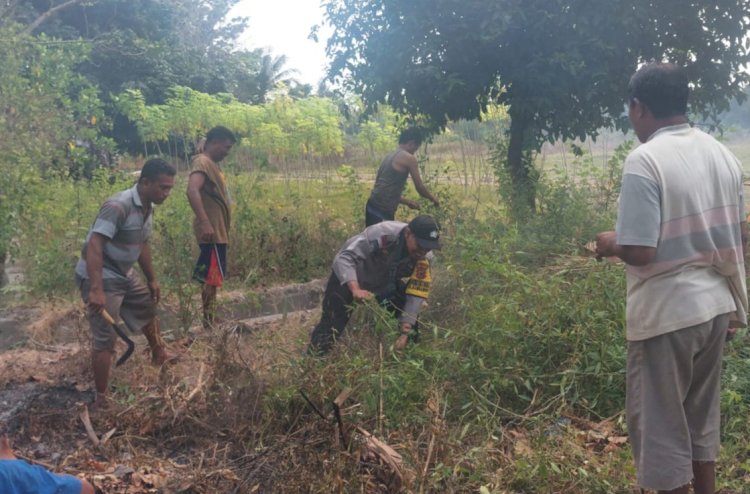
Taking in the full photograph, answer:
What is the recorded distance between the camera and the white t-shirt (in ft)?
8.19

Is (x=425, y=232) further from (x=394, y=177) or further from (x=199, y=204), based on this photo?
(x=394, y=177)

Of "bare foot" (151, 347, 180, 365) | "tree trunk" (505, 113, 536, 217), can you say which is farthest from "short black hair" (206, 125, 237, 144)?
"tree trunk" (505, 113, 536, 217)

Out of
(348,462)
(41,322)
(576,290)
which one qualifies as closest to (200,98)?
(41,322)

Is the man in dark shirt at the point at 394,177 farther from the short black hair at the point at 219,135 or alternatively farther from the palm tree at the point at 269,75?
the palm tree at the point at 269,75

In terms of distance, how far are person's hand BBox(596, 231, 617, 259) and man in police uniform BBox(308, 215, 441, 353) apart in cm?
169

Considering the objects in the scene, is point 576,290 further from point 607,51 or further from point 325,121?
point 325,121

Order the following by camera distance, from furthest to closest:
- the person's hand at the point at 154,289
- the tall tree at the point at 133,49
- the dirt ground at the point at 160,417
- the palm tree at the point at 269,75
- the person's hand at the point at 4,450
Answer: the palm tree at the point at 269,75 < the tall tree at the point at 133,49 < the person's hand at the point at 154,289 < the dirt ground at the point at 160,417 < the person's hand at the point at 4,450

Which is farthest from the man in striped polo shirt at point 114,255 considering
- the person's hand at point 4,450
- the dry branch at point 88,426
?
the person's hand at point 4,450

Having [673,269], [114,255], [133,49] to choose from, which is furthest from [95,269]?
[133,49]

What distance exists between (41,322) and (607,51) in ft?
19.0

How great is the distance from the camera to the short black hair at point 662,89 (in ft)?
8.45

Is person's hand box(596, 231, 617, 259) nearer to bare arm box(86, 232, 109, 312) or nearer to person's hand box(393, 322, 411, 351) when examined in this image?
person's hand box(393, 322, 411, 351)

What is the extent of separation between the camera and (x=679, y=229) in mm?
2527

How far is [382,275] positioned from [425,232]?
21.4 inches
